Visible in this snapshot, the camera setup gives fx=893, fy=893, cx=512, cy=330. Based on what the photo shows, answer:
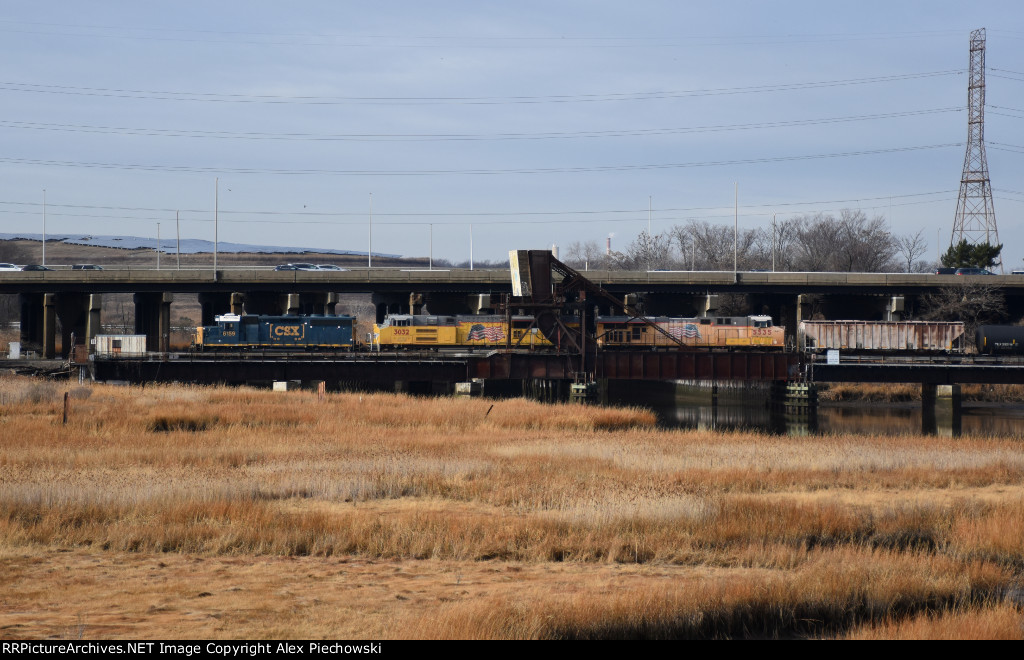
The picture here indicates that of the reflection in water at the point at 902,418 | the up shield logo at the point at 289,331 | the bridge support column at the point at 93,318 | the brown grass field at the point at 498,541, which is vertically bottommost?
the reflection in water at the point at 902,418

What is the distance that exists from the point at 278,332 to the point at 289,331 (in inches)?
35.5

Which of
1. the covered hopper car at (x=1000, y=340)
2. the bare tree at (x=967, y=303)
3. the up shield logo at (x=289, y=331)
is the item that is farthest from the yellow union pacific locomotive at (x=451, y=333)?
the bare tree at (x=967, y=303)

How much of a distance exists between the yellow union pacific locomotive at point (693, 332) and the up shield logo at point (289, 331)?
2489cm

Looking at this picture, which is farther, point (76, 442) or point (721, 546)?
point (76, 442)

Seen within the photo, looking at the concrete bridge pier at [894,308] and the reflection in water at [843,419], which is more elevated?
the concrete bridge pier at [894,308]

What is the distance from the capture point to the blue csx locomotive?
74.2 meters

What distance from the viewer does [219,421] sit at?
43.7 meters

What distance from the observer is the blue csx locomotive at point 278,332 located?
7419cm

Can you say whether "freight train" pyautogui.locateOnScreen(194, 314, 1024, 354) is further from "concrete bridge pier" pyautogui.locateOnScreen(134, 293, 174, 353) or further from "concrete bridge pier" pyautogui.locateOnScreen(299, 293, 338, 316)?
"concrete bridge pier" pyautogui.locateOnScreen(134, 293, 174, 353)

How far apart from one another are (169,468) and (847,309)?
3106 inches

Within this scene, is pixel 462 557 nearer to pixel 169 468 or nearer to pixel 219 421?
pixel 169 468

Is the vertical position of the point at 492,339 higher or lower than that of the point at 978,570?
higher

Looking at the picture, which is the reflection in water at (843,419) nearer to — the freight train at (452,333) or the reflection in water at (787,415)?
the reflection in water at (787,415)
